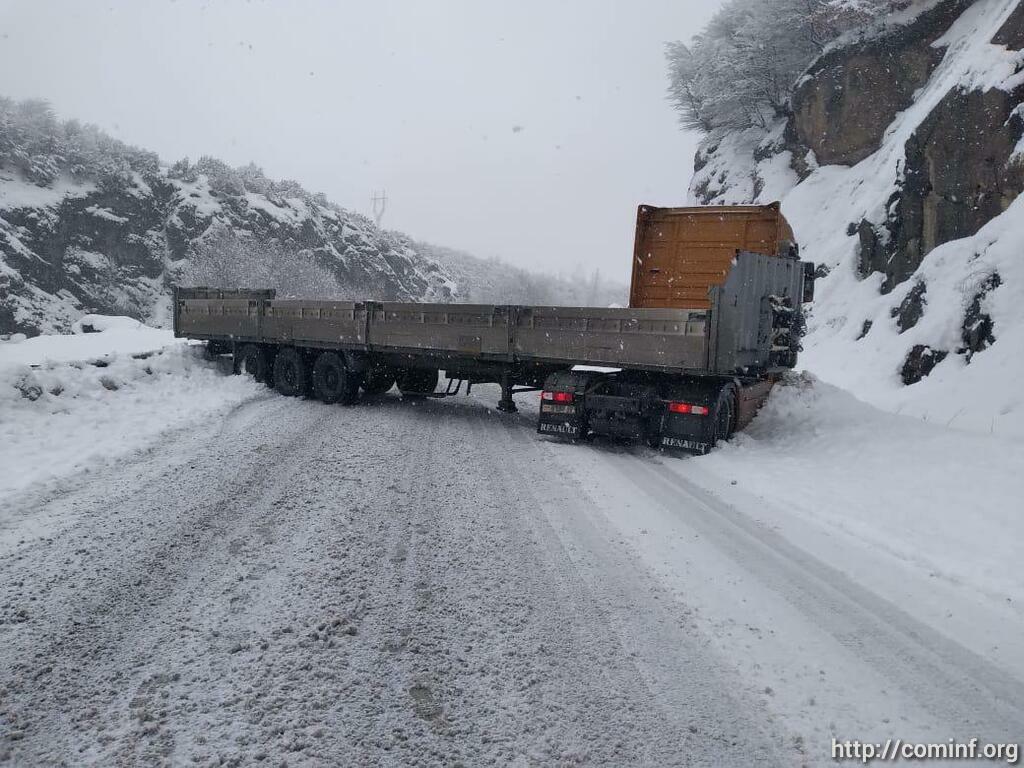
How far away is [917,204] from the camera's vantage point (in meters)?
17.7

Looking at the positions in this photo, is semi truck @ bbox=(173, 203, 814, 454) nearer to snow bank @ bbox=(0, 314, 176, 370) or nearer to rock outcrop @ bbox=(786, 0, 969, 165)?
snow bank @ bbox=(0, 314, 176, 370)

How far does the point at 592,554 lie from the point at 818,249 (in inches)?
873

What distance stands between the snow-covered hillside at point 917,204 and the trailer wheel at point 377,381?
9.99 meters

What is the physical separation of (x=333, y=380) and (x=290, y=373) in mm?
1336

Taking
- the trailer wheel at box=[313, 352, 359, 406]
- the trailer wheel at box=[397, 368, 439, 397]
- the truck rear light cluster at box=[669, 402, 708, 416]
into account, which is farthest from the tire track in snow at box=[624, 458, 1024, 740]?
the trailer wheel at box=[397, 368, 439, 397]

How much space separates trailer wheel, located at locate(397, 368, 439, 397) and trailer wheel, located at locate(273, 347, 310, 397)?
1897 mm

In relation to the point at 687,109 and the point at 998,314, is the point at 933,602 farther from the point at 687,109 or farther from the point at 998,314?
the point at 687,109

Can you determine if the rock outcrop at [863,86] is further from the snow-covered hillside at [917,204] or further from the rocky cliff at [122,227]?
the rocky cliff at [122,227]

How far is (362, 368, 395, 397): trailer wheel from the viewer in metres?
11.9

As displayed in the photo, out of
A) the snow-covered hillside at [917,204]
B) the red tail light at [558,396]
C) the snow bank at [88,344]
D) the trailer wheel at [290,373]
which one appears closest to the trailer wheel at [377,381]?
the trailer wheel at [290,373]

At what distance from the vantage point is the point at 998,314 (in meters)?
12.1

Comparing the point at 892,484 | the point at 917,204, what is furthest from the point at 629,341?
the point at 917,204

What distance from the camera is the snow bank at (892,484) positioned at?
499cm

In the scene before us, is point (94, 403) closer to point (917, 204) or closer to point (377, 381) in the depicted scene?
point (377, 381)
